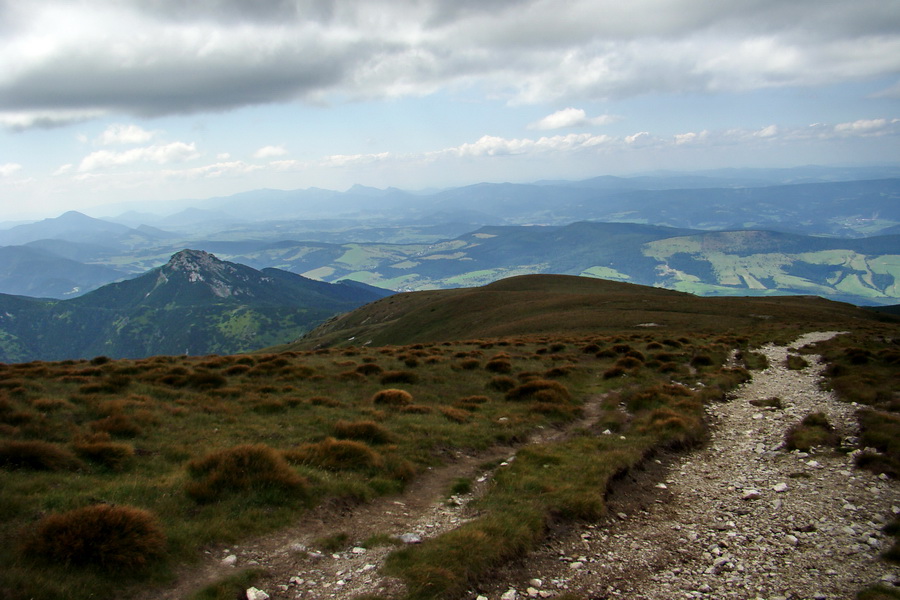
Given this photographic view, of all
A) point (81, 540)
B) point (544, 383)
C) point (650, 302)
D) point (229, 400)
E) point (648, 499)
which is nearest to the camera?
point (81, 540)

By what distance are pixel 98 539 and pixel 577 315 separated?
6341cm

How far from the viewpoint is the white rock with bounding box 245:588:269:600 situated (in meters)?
7.22

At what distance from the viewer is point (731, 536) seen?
1023 centimetres

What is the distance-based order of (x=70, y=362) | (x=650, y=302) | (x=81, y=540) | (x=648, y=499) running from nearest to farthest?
1. (x=81, y=540)
2. (x=648, y=499)
3. (x=70, y=362)
4. (x=650, y=302)

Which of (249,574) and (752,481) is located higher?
(249,574)

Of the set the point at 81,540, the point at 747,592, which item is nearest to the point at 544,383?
the point at 747,592

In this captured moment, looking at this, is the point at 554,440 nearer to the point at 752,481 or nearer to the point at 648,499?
the point at 648,499

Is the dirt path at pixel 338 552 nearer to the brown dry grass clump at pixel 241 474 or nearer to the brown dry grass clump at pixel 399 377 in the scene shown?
the brown dry grass clump at pixel 241 474

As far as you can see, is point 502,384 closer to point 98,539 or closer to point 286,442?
point 286,442

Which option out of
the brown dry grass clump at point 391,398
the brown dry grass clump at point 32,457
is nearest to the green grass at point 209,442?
the brown dry grass clump at point 32,457

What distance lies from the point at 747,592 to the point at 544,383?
13.9 m

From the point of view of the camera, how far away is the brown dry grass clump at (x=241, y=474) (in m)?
10.0

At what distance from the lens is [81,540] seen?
7.18 m

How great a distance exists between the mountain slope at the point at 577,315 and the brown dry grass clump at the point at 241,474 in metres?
47.6
